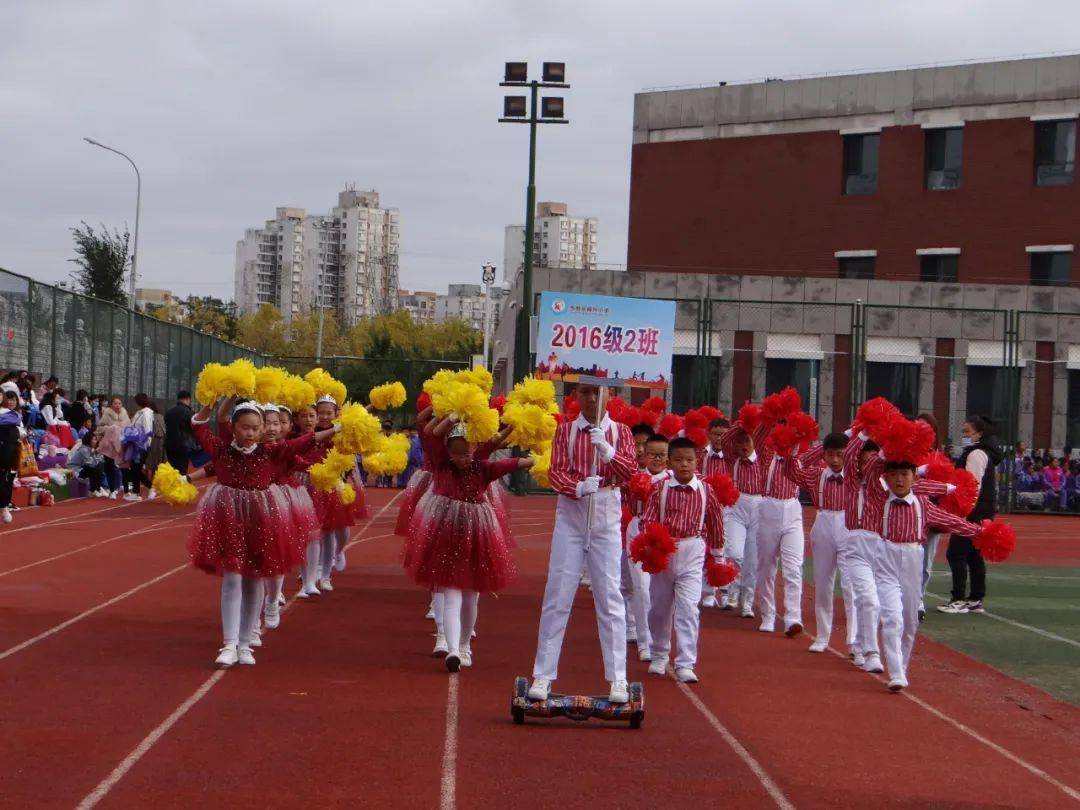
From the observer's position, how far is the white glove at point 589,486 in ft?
30.4

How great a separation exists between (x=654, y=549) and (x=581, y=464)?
98 centimetres

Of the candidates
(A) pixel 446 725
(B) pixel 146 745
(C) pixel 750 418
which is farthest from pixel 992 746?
(C) pixel 750 418

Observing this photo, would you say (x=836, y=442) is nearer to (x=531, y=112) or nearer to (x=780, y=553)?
(x=780, y=553)

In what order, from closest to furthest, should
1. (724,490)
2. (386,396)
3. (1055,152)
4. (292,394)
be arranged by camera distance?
1. (724,490)
2. (292,394)
3. (386,396)
4. (1055,152)

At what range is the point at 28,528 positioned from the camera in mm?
21406

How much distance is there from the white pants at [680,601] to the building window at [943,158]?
41736mm

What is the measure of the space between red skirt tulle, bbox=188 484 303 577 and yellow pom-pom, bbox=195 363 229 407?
25.8 inches

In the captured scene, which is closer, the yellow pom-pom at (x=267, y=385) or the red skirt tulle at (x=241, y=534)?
the red skirt tulle at (x=241, y=534)

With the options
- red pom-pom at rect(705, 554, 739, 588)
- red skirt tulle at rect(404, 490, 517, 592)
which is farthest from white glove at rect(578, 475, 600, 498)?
red pom-pom at rect(705, 554, 739, 588)

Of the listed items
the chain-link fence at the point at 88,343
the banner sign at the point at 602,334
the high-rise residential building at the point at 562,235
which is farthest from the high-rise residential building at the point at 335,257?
the banner sign at the point at 602,334

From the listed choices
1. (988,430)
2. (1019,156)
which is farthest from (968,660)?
(1019,156)

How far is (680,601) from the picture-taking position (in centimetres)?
1112

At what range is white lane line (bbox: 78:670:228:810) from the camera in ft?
22.9

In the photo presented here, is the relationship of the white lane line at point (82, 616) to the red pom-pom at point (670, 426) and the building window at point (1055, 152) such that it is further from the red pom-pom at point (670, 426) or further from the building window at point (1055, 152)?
the building window at point (1055, 152)
